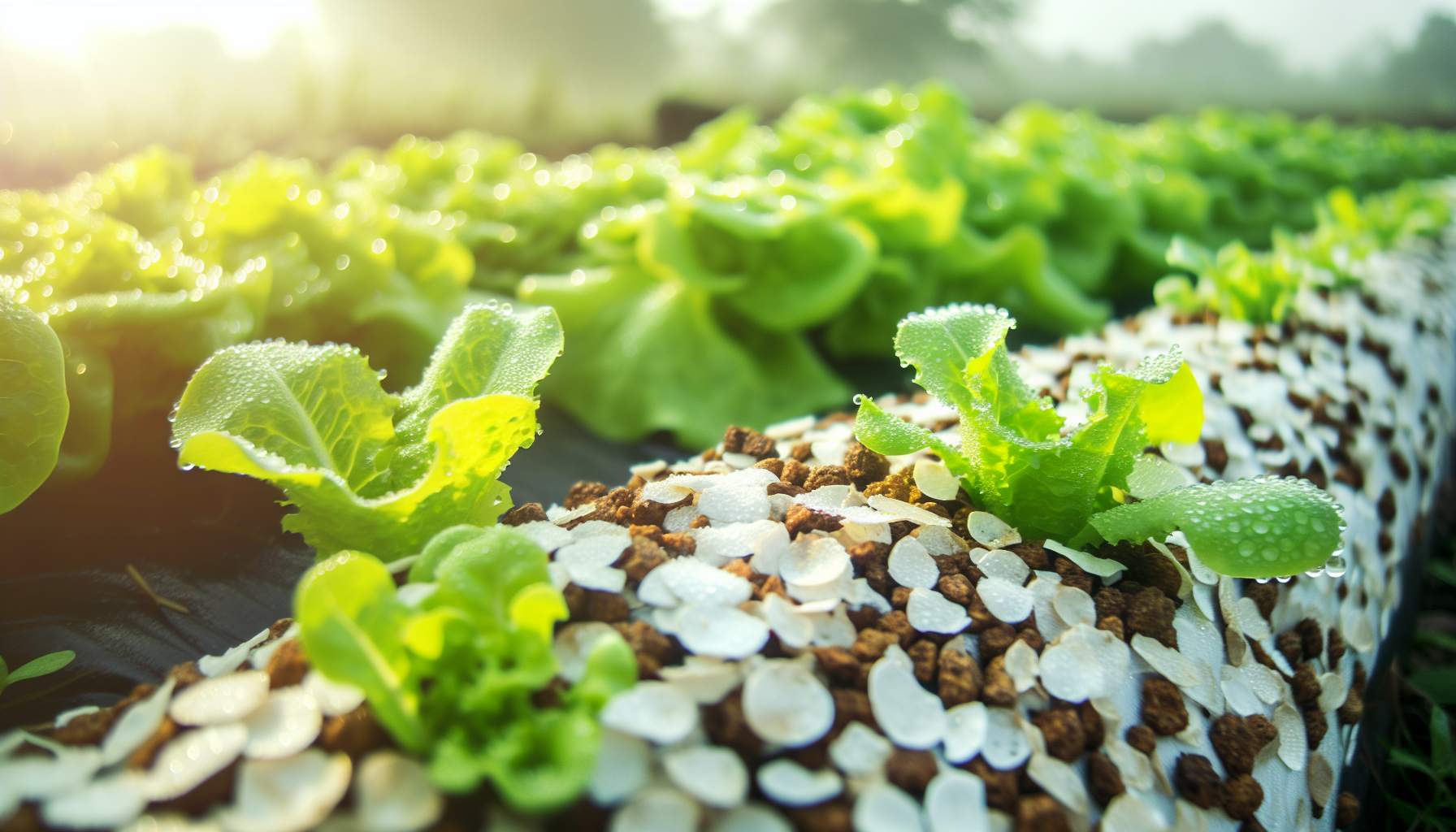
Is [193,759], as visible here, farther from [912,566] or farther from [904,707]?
[912,566]

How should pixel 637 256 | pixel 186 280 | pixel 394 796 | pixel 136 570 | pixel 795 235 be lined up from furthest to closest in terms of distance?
pixel 637 256 → pixel 795 235 → pixel 186 280 → pixel 136 570 → pixel 394 796

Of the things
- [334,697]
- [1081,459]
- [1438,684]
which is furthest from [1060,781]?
[1438,684]

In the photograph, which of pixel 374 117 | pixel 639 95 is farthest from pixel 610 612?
pixel 639 95

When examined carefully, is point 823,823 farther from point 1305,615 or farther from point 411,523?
point 1305,615

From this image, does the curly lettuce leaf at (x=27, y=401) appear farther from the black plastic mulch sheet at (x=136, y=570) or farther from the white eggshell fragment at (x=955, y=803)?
the white eggshell fragment at (x=955, y=803)

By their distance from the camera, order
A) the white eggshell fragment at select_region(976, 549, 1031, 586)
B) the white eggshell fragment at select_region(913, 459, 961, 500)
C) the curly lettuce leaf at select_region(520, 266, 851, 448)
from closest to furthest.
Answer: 1. the white eggshell fragment at select_region(976, 549, 1031, 586)
2. the white eggshell fragment at select_region(913, 459, 961, 500)
3. the curly lettuce leaf at select_region(520, 266, 851, 448)

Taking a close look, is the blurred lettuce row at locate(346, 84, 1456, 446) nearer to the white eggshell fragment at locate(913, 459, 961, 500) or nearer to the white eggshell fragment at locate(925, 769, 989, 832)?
the white eggshell fragment at locate(913, 459, 961, 500)

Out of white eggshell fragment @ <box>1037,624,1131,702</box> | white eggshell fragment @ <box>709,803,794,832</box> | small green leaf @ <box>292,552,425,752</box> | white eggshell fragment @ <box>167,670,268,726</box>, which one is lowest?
white eggshell fragment @ <box>1037,624,1131,702</box>

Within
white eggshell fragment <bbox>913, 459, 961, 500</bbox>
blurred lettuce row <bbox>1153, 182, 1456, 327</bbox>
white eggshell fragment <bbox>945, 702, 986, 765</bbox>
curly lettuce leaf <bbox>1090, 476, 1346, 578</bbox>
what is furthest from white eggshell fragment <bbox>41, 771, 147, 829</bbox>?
blurred lettuce row <bbox>1153, 182, 1456, 327</bbox>
